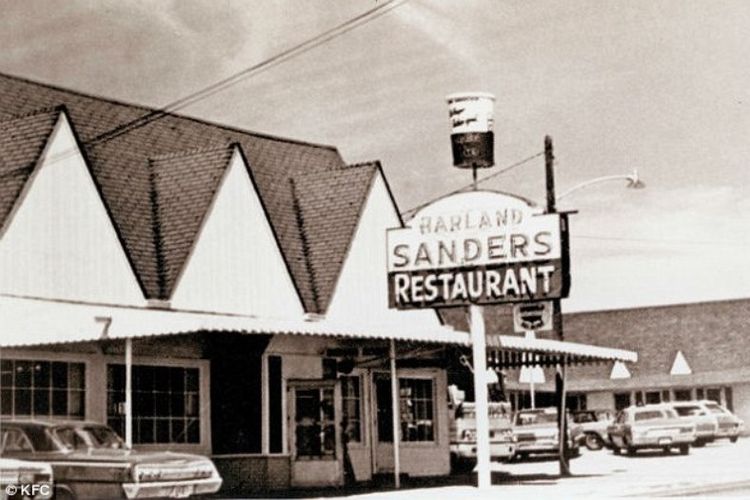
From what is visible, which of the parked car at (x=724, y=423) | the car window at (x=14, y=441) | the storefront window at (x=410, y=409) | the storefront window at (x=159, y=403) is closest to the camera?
the car window at (x=14, y=441)

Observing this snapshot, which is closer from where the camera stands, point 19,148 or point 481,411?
point 481,411

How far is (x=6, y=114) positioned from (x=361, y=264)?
9.65 meters

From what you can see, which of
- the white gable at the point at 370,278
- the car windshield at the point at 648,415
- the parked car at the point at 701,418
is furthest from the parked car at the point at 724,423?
the white gable at the point at 370,278

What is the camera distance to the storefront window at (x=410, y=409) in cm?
3241

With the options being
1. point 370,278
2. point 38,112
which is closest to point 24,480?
point 38,112

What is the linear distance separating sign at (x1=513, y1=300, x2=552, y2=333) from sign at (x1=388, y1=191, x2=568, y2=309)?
358 centimetres

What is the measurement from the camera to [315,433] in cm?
2841

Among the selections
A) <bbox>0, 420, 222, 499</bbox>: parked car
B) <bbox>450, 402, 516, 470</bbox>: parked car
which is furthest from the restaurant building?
<bbox>0, 420, 222, 499</bbox>: parked car

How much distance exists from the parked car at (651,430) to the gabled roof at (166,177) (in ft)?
48.8

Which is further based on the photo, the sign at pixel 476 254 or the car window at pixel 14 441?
the sign at pixel 476 254

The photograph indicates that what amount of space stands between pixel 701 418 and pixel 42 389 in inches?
1226

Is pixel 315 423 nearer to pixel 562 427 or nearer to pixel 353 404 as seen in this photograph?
pixel 353 404

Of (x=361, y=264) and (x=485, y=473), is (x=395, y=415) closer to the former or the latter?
(x=485, y=473)

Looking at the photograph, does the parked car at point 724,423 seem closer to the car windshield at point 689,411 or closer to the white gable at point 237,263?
the car windshield at point 689,411
